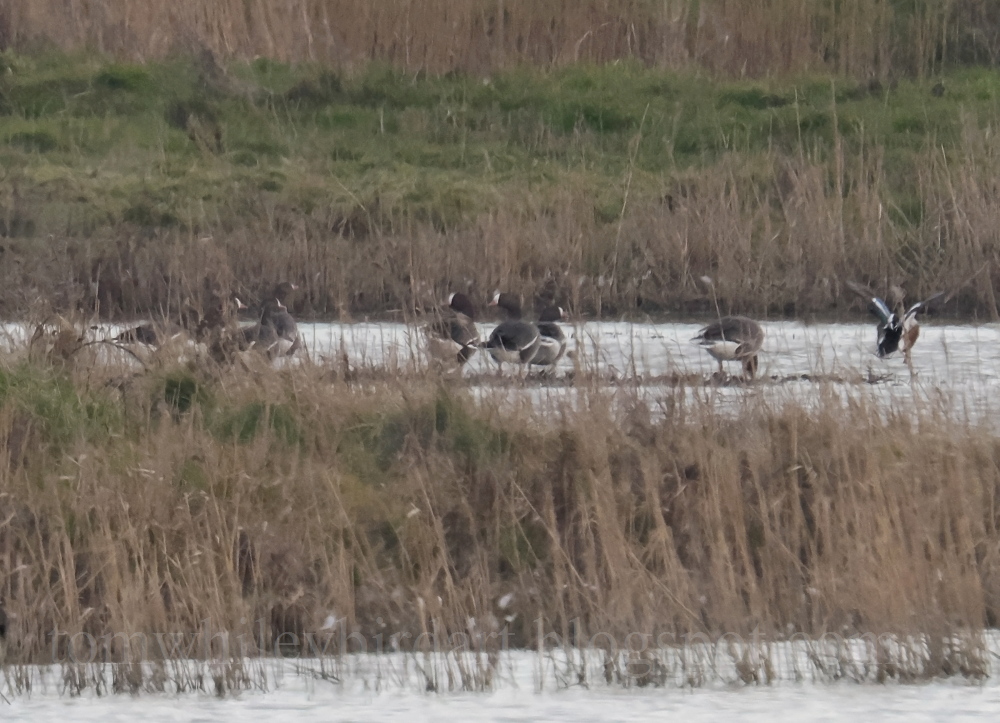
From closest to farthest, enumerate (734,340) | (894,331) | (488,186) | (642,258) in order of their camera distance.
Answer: (734,340), (894,331), (642,258), (488,186)

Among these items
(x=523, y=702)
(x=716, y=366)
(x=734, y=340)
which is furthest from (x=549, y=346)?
(x=523, y=702)

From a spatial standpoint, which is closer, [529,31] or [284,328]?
[284,328]

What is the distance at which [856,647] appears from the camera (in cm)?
568

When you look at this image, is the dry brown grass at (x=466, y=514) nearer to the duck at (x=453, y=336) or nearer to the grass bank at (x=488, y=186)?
the duck at (x=453, y=336)

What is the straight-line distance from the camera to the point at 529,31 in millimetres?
19969

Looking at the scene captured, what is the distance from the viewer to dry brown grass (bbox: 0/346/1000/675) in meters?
5.77

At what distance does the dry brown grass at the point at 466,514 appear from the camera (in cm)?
577

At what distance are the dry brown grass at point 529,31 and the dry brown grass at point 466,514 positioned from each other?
1255 centimetres

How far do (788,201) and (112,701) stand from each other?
9.88 metres

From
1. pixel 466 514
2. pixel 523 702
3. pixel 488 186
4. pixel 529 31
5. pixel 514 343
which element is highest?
Result: pixel 529 31

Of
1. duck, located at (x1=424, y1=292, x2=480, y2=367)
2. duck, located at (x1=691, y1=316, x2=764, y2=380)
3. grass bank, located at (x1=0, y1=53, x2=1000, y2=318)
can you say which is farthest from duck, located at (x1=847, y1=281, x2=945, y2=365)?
duck, located at (x1=424, y1=292, x2=480, y2=367)

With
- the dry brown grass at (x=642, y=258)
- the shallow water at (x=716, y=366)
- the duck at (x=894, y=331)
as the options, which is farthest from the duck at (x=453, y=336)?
the dry brown grass at (x=642, y=258)

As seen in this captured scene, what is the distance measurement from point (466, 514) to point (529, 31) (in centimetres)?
1389

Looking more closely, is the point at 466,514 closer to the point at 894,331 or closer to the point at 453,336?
the point at 453,336
